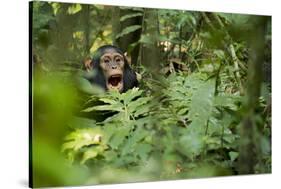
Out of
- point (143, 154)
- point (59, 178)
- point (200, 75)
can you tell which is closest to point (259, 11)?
point (200, 75)

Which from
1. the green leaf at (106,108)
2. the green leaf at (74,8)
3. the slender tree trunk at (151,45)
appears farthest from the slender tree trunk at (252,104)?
the green leaf at (74,8)

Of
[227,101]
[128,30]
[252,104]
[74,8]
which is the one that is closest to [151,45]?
[128,30]

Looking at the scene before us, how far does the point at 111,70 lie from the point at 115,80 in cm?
9

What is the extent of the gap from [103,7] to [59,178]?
1.38 metres

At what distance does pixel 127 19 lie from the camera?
559 centimetres

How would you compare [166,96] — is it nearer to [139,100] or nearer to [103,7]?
[139,100]

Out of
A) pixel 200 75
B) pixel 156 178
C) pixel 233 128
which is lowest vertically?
pixel 156 178

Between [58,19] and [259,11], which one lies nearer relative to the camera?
[58,19]

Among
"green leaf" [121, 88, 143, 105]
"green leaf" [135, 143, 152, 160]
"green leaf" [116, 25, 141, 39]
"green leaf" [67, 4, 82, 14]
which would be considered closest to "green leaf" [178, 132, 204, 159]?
"green leaf" [135, 143, 152, 160]

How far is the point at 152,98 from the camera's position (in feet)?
18.6

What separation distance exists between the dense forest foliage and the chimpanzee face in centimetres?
8

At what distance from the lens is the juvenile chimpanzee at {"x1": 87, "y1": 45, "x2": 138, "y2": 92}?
547 cm

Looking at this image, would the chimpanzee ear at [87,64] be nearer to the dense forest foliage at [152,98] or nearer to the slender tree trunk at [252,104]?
the dense forest foliage at [152,98]

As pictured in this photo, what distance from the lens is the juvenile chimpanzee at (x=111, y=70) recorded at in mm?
5469
